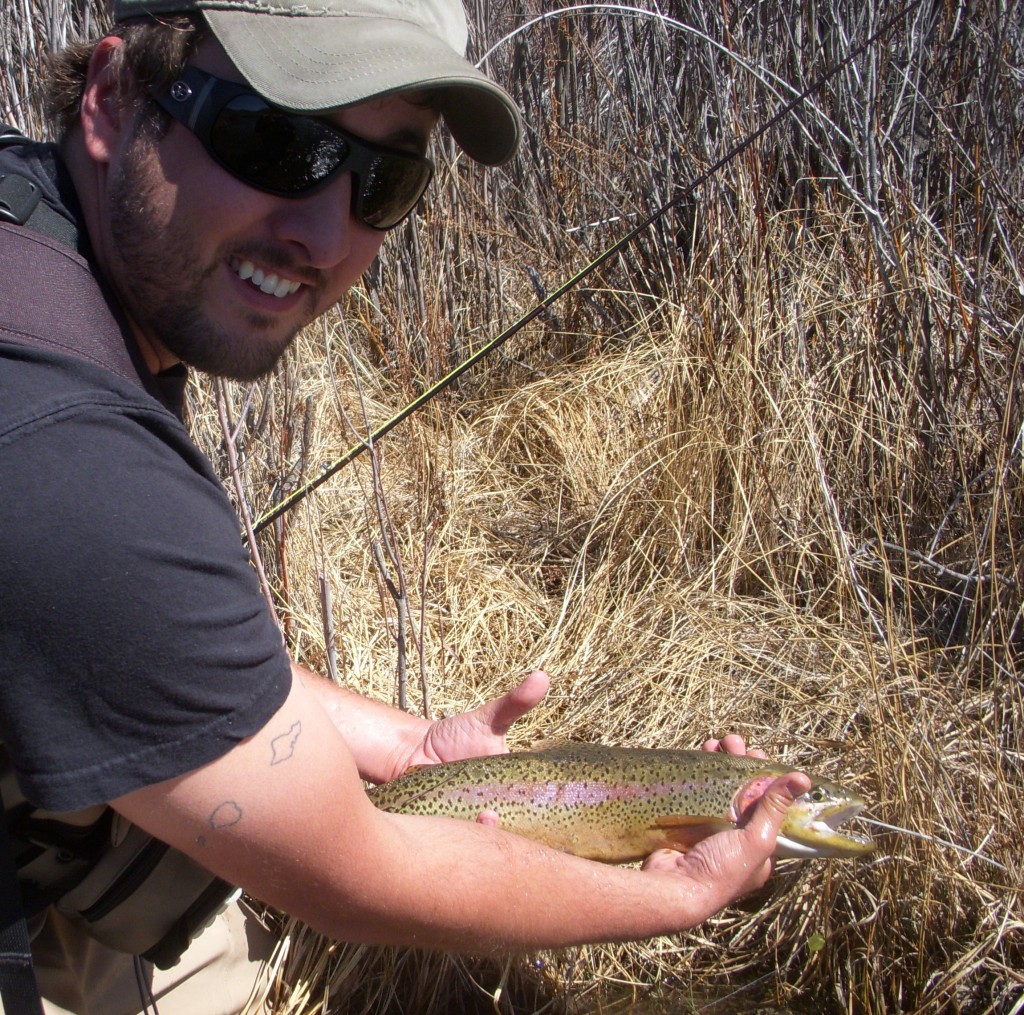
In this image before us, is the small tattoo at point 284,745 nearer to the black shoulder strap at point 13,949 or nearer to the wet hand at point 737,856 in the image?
the black shoulder strap at point 13,949

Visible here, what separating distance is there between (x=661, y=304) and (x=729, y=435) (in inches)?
36.9

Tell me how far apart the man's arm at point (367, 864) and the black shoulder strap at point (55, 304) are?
500 millimetres

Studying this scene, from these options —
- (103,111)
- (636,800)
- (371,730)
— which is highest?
(103,111)

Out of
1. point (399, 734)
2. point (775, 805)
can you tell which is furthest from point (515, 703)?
point (775, 805)

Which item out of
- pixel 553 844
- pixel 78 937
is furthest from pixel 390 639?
pixel 78 937

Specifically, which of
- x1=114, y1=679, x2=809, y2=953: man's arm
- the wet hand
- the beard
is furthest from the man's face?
the wet hand

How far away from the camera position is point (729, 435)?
12.7 feet

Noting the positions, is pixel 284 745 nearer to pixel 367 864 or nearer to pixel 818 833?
pixel 367 864

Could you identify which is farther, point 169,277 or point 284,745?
point 169,277

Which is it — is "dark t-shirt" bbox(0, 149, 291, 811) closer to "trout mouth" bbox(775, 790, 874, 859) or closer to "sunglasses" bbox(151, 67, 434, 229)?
"sunglasses" bbox(151, 67, 434, 229)

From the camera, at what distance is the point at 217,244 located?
1.62 m

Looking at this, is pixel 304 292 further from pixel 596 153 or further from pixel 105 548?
pixel 596 153

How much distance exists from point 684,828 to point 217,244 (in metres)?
1.51

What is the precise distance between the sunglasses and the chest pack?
24 cm
